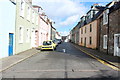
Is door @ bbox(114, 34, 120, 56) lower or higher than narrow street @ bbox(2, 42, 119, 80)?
higher

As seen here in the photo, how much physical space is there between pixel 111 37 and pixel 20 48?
34.2 feet

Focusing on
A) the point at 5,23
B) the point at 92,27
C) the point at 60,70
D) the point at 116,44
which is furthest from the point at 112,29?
the point at 5,23

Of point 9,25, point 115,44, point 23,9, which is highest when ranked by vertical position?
point 23,9

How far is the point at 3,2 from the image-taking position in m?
12.1

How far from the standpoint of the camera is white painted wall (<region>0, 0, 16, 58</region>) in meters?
11.7

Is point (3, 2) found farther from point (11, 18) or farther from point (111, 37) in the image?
point (111, 37)

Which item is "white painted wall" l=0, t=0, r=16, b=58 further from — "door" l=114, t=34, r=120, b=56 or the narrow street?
"door" l=114, t=34, r=120, b=56

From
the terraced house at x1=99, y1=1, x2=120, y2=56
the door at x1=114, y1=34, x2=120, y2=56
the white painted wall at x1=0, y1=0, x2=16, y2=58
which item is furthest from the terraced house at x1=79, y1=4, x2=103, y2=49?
the white painted wall at x1=0, y1=0, x2=16, y2=58

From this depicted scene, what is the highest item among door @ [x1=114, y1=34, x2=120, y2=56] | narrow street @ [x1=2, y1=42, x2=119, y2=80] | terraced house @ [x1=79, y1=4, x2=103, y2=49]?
terraced house @ [x1=79, y1=4, x2=103, y2=49]

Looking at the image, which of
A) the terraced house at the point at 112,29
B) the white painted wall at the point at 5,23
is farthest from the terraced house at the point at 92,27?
the white painted wall at the point at 5,23

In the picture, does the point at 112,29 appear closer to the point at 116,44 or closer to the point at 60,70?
the point at 116,44

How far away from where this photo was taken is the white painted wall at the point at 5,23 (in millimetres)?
11727

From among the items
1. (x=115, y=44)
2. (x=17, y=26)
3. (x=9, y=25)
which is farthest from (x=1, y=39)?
(x=115, y=44)

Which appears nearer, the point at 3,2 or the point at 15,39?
the point at 3,2
